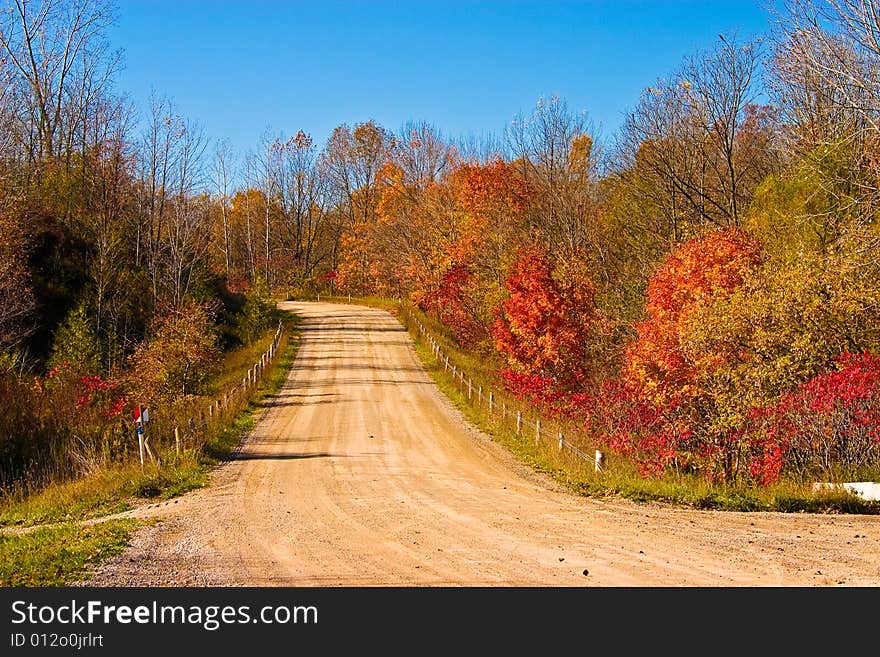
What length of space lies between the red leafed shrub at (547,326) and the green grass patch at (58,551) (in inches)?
793

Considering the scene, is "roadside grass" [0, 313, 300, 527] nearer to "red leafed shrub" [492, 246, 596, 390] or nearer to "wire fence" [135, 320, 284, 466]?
"wire fence" [135, 320, 284, 466]

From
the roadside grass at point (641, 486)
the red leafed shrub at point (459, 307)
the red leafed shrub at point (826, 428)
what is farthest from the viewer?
the red leafed shrub at point (459, 307)

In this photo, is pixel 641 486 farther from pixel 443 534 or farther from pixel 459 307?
pixel 459 307

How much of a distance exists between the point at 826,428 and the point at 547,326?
48.8 ft

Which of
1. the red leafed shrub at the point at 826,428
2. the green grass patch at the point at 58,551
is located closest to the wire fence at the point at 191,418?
the green grass patch at the point at 58,551

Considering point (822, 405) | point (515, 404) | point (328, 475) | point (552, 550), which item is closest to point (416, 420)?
point (515, 404)

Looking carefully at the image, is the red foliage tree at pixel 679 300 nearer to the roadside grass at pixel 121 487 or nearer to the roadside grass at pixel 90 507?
the roadside grass at pixel 121 487

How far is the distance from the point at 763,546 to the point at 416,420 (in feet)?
59.7

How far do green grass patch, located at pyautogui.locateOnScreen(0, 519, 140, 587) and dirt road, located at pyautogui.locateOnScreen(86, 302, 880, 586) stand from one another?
356 millimetres

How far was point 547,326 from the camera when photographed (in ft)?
102

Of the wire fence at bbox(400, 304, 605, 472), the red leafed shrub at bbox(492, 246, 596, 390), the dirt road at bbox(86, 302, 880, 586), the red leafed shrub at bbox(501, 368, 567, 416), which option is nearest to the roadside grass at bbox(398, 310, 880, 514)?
the wire fence at bbox(400, 304, 605, 472)

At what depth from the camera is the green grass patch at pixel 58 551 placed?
9.54 metres

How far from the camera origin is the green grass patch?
9539mm

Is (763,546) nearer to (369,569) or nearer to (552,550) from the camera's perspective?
(552,550)
